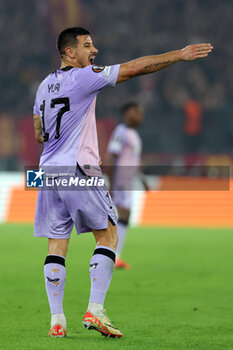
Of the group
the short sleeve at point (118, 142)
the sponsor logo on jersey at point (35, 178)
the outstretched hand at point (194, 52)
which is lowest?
the sponsor logo on jersey at point (35, 178)

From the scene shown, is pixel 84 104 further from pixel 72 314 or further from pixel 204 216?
pixel 204 216

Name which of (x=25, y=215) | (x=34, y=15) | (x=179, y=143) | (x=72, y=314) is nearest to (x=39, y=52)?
(x=34, y=15)

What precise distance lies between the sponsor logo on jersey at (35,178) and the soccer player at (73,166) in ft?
0.19

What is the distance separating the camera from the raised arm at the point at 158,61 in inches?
199

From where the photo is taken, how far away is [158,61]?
16.7 feet

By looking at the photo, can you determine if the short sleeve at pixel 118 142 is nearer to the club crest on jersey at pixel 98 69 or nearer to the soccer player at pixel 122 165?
the soccer player at pixel 122 165

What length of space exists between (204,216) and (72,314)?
461 inches

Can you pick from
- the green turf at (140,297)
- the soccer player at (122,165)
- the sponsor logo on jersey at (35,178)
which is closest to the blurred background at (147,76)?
the green turf at (140,297)

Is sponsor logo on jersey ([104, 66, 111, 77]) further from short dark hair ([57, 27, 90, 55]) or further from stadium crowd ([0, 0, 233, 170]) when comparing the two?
stadium crowd ([0, 0, 233, 170])

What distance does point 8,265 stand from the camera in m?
10.5

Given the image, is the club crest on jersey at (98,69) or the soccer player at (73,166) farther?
the soccer player at (73,166)

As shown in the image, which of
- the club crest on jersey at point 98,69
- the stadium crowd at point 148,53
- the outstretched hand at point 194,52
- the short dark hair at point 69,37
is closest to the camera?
the outstretched hand at point 194,52

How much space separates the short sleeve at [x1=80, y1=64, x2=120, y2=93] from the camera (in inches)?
201

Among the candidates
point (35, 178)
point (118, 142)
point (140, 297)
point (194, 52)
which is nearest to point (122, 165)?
point (118, 142)
